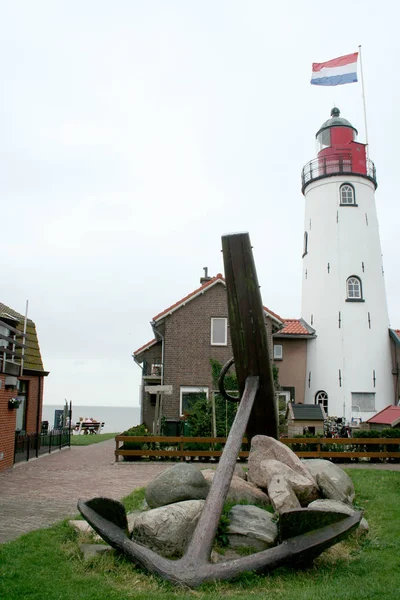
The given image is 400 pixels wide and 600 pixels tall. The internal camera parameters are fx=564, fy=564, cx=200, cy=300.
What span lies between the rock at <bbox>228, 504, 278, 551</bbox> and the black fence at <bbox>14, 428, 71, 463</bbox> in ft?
38.4

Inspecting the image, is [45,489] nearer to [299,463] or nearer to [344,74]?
[299,463]

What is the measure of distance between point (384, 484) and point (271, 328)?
1346cm

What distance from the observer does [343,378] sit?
2802cm

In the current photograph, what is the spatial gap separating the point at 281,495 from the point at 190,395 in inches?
686

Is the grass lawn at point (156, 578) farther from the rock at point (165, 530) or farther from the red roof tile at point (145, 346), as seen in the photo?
the red roof tile at point (145, 346)

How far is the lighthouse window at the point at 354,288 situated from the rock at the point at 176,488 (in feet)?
71.3

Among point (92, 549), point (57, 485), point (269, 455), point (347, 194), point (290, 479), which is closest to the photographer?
point (92, 549)

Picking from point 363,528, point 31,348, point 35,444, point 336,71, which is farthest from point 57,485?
point 336,71

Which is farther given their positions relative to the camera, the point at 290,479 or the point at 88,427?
the point at 88,427

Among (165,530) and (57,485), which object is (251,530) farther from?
(57,485)

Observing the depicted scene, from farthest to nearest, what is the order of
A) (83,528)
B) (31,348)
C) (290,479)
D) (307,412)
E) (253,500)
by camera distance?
(31,348), (307,412), (253,500), (290,479), (83,528)

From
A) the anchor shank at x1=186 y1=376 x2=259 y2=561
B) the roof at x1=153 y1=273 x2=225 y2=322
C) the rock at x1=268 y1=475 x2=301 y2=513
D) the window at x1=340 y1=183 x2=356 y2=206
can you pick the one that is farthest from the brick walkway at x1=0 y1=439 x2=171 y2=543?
the window at x1=340 y1=183 x2=356 y2=206

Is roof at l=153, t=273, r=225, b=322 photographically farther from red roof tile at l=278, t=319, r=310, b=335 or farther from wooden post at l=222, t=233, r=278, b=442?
wooden post at l=222, t=233, r=278, b=442

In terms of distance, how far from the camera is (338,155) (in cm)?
3034
